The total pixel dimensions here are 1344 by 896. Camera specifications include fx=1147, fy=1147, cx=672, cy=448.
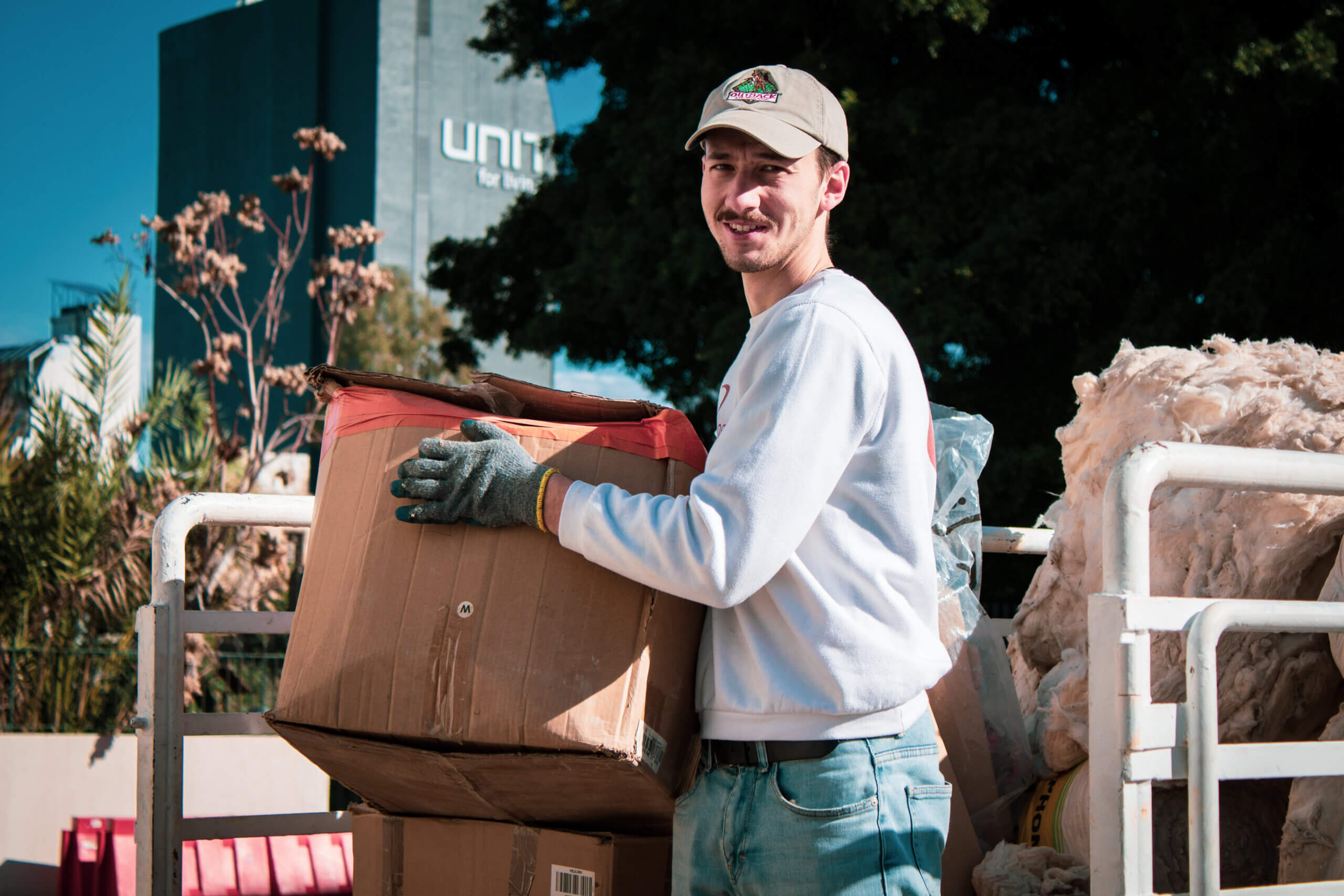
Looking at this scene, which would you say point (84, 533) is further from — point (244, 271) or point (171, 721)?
point (171, 721)

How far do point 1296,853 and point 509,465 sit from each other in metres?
1.63

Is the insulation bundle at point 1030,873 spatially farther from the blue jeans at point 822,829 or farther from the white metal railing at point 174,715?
the white metal railing at point 174,715

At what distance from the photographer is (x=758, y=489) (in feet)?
5.13

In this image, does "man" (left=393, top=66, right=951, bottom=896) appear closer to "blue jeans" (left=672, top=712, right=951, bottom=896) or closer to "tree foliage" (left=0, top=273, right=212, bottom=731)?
"blue jeans" (left=672, top=712, right=951, bottom=896)

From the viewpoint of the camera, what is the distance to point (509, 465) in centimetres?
168

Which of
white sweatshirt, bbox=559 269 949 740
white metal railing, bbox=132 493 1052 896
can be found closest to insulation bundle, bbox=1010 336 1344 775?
white sweatshirt, bbox=559 269 949 740

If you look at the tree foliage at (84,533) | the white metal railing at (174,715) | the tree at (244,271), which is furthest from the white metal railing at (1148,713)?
the tree foliage at (84,533)

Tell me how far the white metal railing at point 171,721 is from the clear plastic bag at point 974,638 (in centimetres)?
147

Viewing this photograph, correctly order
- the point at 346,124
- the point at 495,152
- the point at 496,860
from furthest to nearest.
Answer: the point at 495,152 → the point at 346,124 → the point at 496,860

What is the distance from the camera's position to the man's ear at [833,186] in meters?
1.92

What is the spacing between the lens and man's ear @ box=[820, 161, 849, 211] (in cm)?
192

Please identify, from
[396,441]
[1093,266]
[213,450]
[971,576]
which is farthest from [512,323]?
[396,441]

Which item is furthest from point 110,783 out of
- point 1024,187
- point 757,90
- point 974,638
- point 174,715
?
point 1024,187

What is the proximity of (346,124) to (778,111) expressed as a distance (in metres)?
39.0
